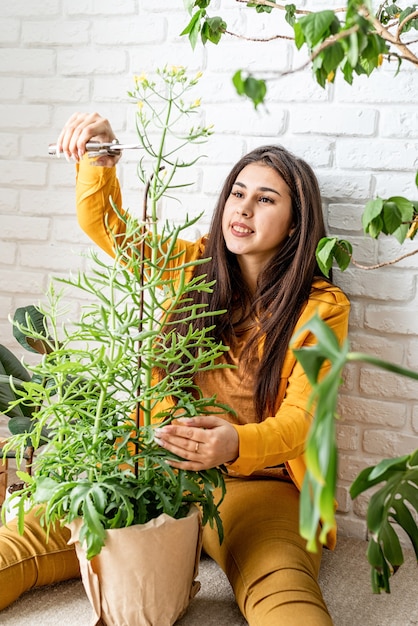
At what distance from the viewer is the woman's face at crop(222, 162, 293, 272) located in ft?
5.77

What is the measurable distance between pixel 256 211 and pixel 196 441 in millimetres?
636

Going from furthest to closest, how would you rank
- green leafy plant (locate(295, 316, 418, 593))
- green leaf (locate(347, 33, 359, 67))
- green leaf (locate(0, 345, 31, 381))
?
green leaf (locate(0, 345, 31, 381)), green leaf (locate(347, 33, 359, 67)), green leafy plant (locate(295, 316, 418, 593))

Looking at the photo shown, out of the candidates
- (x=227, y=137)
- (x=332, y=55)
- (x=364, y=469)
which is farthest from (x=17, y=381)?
(x=332, y=55)

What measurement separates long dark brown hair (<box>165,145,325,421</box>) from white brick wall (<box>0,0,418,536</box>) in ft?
0.42

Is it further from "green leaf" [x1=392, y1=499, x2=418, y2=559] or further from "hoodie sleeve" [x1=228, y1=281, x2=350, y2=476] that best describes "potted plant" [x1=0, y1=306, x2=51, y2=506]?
"green leaf" [x1=392, y1=499, x2=418, y2=559]

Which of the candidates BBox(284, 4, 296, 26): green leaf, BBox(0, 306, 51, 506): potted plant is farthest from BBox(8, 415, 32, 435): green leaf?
BBox(284, 4, 296, 26): green leaf

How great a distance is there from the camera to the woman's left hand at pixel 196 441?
4.44ft

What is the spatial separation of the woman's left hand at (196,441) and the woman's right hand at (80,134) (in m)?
0.60

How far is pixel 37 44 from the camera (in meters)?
2.09

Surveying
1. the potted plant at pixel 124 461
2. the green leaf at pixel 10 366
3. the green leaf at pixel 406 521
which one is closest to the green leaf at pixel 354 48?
the potted plant at pixel 124 461

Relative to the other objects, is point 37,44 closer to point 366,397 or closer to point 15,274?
point 15,274

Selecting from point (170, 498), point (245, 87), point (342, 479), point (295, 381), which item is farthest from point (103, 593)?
point (245, 87)

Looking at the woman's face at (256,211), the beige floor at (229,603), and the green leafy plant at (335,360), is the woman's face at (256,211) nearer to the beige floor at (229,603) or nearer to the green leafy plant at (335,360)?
the green leafy plant at (335,360)

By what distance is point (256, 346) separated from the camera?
1.75 m
